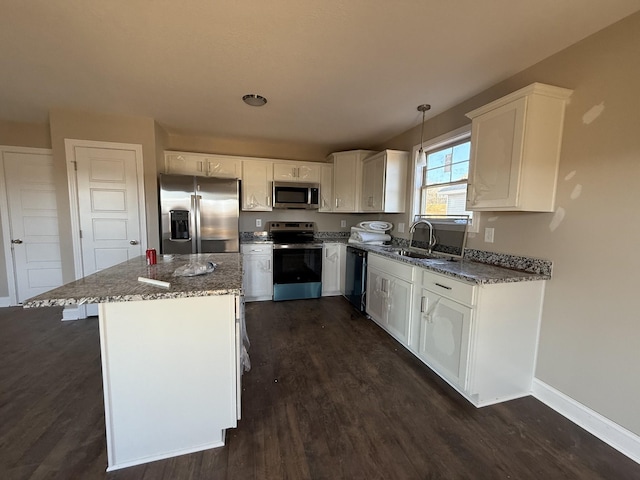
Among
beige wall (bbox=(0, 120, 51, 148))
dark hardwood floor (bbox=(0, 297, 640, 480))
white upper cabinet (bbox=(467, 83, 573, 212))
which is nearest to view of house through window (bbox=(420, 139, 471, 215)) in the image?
white upper cabinet (bbox=(467, 83, 573, 212))

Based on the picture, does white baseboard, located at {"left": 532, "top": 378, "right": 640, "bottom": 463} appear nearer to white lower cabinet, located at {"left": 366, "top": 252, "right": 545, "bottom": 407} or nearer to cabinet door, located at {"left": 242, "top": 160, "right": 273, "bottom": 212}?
white lower cabinet, located at {"left": 366, "top": 252, "right": 545, "bottom": 407}

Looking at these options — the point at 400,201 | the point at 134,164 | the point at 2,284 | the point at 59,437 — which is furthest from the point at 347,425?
the point at 2,284

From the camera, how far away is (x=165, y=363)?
1.37 m

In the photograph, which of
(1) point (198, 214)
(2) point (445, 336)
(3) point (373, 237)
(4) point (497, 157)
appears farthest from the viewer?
(3) point (373, 237)

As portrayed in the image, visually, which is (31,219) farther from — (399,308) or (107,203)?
(399,308)

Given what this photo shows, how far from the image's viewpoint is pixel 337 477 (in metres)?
1.33

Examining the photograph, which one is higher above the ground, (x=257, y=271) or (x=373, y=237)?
(x=373, y=237)

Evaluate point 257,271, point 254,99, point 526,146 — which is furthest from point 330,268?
point 526,146

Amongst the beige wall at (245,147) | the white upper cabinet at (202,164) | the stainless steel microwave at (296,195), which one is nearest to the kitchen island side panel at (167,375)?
the stainless steel microwave at (296,195)

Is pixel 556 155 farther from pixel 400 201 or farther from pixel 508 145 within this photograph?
pixel 400 201

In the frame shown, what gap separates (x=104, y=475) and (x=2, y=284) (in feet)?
12.7

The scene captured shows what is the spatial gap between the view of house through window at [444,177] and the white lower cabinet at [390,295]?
2.79ft

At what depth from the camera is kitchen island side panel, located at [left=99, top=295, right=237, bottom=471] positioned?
1.32 meters

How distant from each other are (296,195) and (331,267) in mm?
1213
